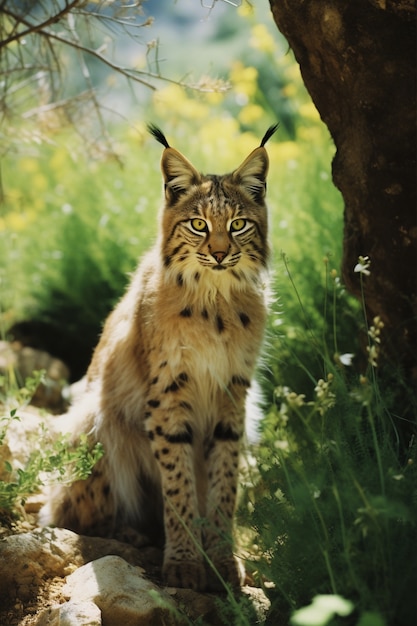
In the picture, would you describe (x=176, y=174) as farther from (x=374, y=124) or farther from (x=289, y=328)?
(x=289, y=328)

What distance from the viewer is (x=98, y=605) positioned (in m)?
3.09

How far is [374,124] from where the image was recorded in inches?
149

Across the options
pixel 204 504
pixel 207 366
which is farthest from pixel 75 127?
pixel 204 504

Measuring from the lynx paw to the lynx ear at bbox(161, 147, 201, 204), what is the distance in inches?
69.8

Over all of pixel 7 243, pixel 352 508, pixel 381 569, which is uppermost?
pixel 7 243

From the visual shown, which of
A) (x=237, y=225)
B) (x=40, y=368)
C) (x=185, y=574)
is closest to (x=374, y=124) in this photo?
(x=237, y=225)

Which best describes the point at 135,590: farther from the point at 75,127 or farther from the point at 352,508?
the point at 75,127

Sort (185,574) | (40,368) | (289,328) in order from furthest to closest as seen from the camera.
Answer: (40,368), (289,328), (185,574)

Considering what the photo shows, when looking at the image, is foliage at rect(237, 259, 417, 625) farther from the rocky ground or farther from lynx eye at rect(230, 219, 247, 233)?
lynx eye at rect(230, 219, 247, 233)

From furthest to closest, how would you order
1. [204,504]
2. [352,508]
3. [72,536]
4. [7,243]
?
[7,243]
[204,504]
[72,536]
[352,508]

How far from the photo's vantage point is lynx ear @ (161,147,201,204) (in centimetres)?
396

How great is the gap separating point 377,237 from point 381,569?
1834mm

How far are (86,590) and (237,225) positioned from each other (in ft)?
5.93

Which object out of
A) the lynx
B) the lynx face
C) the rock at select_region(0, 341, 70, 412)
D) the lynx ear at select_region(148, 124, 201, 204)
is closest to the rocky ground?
the lynx
